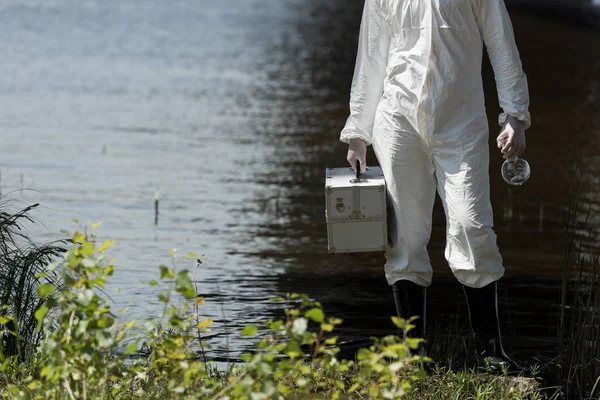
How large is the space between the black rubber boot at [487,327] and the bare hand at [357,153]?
663mm

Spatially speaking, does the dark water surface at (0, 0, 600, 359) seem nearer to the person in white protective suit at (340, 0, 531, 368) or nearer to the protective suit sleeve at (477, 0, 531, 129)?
the person in white protective suit at (340, 0, 531, 368)

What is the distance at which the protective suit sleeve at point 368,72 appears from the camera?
5000 mm

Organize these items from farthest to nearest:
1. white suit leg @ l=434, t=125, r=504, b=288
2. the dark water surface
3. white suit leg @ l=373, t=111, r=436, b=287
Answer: the dark water surface
white suit leg @ l=373, t=111, r=436, b=287
white suit leg @ l=434, t=125, r=504, b=288

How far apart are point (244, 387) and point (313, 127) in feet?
34.8

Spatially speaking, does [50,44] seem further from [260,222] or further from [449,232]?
[449,232]

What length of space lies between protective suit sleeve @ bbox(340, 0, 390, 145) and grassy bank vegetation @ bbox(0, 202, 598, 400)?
Answer: 906 mm

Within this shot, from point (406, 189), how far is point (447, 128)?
0.31 m

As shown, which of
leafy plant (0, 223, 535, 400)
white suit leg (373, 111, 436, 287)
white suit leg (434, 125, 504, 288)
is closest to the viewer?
leafy plant (0, 223, 535, 400)

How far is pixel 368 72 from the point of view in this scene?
5082 millimetres

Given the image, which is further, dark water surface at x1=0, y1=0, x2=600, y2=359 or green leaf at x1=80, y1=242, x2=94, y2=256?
dark water surface at x1=0, y1=0, x2=600, y2=359

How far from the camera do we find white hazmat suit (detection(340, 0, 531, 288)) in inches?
186

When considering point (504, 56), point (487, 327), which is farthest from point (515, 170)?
point (487, 327)

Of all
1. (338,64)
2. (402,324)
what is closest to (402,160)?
(402,324)

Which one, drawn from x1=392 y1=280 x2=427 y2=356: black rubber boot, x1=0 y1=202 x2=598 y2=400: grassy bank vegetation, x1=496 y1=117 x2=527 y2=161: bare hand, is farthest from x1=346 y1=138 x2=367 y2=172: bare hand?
x1=0 y1=202 x2=598 y2=400: grassy bank vegetation
